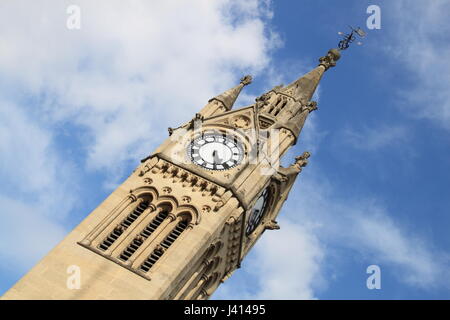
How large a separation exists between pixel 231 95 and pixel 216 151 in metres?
10.3

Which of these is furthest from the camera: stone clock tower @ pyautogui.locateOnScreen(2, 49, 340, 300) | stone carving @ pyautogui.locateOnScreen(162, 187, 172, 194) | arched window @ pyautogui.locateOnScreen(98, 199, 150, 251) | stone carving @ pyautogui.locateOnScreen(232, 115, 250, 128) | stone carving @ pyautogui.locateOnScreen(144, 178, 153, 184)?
stone carving @ pyautogui.locateOnScreen(232, 115, 250, 128)

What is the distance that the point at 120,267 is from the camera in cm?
4234

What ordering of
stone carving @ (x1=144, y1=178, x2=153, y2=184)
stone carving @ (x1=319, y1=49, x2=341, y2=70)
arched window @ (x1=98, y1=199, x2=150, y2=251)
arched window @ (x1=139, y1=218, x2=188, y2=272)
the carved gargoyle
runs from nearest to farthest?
arched window @ (x1=139, y1=218, x2=188, y2=272), arched window @ (x1=98, y1=199, x2=150, y2=251), stone carving @ (x1=144, y1=178, x2=153, y2=184), the carved gargoyle, stone carving @ (x1=319, y1=49, x2=341, y2=70)

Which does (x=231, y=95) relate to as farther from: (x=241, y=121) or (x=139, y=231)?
(x=139, y=231)

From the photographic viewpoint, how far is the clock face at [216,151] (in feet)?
169

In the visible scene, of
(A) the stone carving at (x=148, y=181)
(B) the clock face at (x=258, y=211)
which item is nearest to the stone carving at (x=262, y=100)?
(B) the clock face at (x=258, y=211)

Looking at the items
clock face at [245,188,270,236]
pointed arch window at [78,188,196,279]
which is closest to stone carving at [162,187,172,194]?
pointed arch window at [78,188,196,279]

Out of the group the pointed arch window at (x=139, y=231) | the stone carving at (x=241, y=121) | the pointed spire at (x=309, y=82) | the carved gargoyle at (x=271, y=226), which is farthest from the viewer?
the pointed spire at (x=309, y=82)

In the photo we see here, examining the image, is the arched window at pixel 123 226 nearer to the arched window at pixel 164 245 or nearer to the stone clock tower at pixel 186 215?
the stone clock tower at pixel 186 215

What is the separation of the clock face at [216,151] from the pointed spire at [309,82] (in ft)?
40.5

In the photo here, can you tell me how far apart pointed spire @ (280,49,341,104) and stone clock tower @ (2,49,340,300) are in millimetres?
4138

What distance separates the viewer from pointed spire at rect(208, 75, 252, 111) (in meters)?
60.4

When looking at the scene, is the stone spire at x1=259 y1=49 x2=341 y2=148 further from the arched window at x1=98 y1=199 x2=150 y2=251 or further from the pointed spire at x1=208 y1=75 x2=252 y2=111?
the arched window at x1=98 y1=199 x2=150 y2=251

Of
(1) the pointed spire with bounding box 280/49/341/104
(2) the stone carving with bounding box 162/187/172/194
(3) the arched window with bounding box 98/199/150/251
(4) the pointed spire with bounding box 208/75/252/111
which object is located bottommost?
(3) the arched window with bounding box 98/199/150/251
